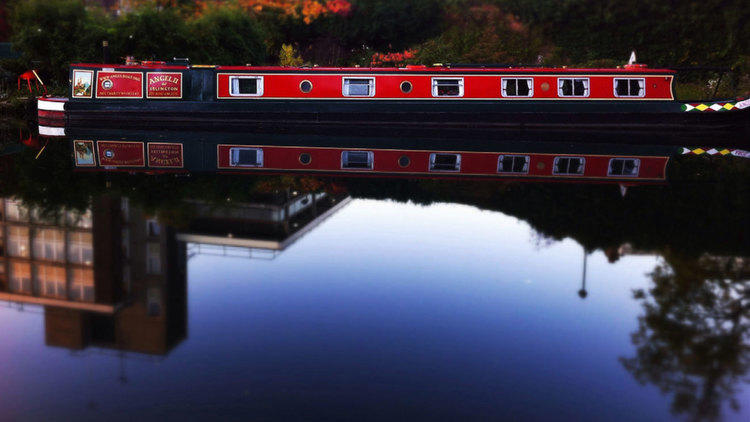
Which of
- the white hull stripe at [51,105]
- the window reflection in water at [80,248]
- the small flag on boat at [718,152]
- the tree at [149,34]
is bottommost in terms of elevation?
the window reflection in water at [80,248]

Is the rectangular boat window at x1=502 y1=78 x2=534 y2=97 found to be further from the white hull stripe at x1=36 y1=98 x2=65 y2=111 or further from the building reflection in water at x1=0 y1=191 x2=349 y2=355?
the white hull stripe at x1=36 y1=98 x2=65 y2=111

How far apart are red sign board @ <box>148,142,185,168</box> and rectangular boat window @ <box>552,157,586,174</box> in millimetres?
5762

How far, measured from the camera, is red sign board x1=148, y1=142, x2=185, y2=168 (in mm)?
11234

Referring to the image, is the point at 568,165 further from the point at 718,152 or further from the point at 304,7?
the point at 304,7

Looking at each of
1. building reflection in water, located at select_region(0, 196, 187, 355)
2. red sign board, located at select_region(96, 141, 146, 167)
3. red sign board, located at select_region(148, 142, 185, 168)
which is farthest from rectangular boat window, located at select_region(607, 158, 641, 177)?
red sign board, located at select_region(96, 141, 146, 167)

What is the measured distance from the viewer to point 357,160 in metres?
11.8

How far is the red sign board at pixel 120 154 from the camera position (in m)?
11.2

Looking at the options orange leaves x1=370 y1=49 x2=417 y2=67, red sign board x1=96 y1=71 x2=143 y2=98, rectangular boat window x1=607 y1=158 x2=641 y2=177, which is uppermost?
orange leaves x1=370 y1=49 x2=417 y2=67

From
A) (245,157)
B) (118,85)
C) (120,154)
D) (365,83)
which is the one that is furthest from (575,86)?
(118,85)

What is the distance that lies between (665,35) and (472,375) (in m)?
20.1

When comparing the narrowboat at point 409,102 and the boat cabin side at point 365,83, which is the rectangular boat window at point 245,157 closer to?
the narrowboat at point 409,102

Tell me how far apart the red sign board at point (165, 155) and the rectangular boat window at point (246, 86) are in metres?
3.18

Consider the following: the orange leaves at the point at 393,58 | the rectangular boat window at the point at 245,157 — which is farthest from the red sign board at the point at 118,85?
the orange leaves at the point at 393,58

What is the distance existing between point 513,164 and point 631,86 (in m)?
5.75
